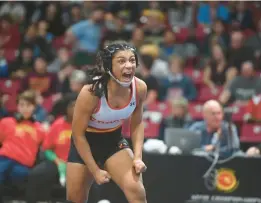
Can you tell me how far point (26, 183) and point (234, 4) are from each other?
263 inches

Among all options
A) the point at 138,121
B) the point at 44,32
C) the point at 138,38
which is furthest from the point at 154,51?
the point at 138,121

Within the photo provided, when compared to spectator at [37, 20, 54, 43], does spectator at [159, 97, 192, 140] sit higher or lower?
lower

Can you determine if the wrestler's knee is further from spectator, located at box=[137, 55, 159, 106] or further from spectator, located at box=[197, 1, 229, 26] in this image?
spectator, located at box=[197, 1, 229, 26]

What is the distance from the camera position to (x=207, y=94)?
10.8m

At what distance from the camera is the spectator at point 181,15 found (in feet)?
43.1

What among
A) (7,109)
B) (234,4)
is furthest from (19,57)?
(234,4)

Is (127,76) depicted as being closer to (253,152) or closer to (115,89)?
(115,89)

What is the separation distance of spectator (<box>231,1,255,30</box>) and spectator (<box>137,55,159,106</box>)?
A: 2160 millimetres

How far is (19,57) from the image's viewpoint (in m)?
12.6

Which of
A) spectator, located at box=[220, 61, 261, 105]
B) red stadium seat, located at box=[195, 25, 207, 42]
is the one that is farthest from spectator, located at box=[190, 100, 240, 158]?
red stadium seat, located at box=[195, 25, 207, 42]

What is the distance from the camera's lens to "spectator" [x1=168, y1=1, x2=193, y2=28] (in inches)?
517

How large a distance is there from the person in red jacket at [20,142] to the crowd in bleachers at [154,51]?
143 centimetres

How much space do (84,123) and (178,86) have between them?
566 cm

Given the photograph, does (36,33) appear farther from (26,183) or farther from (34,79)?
(26,183)
